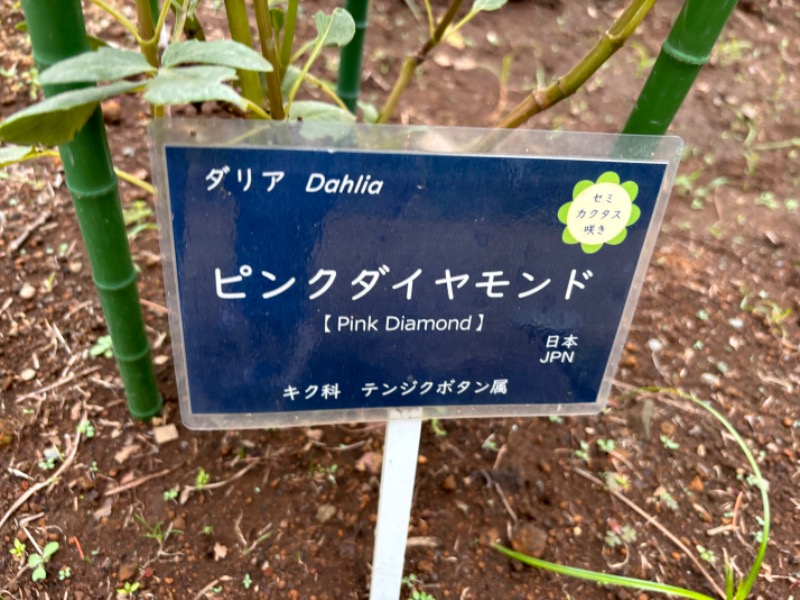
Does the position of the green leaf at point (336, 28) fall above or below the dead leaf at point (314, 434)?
above

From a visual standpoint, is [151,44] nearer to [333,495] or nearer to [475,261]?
[475,261]

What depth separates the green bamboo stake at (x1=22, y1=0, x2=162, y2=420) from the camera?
79 cm

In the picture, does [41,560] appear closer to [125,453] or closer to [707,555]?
[125,453]

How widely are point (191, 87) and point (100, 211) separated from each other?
1.48 ft

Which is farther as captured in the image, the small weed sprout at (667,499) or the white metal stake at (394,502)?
the small weed sprout at (667,499)

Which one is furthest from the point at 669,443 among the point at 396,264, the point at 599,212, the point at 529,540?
the point at 396,264

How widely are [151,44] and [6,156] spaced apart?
8.5 inches

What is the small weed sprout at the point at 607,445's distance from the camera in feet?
4.31

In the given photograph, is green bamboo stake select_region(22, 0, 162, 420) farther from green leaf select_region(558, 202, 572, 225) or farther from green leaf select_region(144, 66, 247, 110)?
green leaf select_region(558, 202, 572, 225)

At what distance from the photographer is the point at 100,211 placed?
0.95 meters

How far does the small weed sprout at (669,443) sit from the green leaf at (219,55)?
103 cm

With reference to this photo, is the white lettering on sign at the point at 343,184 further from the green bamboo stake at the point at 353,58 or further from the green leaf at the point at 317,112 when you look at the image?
the green bamboo stake at the point at 353,58

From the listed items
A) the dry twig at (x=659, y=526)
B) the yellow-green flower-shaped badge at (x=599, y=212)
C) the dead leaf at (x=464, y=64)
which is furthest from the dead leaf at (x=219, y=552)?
the dead leaf at (x=464, y=64)

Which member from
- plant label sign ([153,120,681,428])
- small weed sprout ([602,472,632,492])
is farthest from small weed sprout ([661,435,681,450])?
plant label sign ([153,120,681,428])
